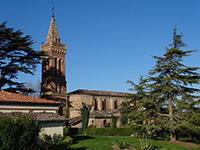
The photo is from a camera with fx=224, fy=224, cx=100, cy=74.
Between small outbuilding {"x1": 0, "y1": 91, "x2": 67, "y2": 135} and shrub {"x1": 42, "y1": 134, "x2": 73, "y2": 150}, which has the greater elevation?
small outbuilding {"x1": 0, "y1": 91, "x2": 67, "y2": 135}

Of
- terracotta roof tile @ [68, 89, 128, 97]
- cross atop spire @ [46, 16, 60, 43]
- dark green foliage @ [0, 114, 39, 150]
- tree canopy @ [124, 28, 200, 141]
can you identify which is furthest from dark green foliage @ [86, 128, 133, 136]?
cross atop spire @ [46, 16, 60, 43]

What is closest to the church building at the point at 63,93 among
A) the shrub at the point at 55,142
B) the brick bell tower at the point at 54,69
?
the brick bell tower at the point at 54,69

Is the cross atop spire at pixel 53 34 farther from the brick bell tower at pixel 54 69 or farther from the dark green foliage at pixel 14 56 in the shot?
the dark green foliage at pixel 14 56

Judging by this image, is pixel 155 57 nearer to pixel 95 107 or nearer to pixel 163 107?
pixel 163 107

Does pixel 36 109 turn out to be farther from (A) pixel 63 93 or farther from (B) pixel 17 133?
(A) pixel 63 93

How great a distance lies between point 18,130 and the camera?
1345 cm

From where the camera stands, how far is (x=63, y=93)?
176ft

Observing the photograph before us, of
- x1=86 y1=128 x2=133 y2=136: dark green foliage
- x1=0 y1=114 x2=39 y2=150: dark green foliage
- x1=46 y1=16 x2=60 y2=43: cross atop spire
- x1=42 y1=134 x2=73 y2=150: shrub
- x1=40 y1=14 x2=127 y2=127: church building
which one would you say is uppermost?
x1=46 y1=16 x2=60 y2=43: cross atop spire

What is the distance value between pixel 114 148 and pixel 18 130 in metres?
9.96

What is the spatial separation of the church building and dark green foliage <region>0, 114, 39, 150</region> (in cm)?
3369

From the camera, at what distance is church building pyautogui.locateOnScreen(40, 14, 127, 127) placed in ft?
165

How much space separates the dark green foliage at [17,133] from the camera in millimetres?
12844

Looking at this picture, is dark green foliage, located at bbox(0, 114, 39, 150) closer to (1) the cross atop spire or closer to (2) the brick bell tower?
(2) the brick bell tower

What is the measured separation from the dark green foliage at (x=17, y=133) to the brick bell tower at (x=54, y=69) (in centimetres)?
3642
